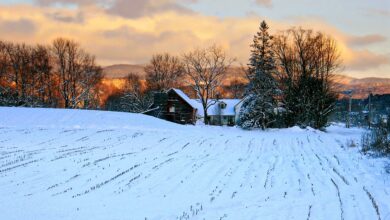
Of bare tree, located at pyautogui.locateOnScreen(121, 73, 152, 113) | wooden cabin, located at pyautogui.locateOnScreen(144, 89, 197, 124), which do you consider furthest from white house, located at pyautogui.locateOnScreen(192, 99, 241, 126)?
wooden cabin, located at pyautogui.locateOnScreen(144, 89, 197, 124)

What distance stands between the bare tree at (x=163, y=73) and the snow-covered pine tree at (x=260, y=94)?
1271 inches

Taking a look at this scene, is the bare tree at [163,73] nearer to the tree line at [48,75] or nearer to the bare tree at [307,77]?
the tree line at [48,75]

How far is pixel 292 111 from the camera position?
45750 millimetres

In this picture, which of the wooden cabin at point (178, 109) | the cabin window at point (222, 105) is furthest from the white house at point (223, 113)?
the wooden cabin at point (178, 109)

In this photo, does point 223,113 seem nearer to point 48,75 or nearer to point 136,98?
point 136,98

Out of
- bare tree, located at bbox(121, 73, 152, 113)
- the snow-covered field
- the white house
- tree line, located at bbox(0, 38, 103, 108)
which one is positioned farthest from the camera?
the white house

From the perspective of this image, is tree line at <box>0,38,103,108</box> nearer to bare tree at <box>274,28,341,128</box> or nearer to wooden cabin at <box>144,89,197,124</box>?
wooden cabin at <box>144,89,197,124</box>

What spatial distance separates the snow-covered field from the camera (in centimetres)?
873

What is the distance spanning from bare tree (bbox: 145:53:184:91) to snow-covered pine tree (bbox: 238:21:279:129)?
32276 millimetres

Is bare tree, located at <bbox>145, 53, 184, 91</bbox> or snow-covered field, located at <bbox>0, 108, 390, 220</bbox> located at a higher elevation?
bare tree, located at <bbox>145, 53, 184, 91</bbox>

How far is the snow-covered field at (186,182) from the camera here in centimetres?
873

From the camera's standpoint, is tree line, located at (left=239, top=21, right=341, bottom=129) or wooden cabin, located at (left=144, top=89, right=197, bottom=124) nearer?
tree line, located at (left=239, top=21, right=341, bottom=129)

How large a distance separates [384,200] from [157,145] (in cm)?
1485

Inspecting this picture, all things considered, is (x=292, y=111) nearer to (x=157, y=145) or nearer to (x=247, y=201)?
(x=157, y=145)
